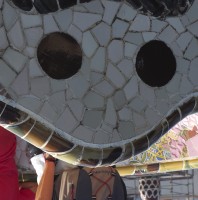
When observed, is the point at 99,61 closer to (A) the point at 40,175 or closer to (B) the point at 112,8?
(B) the point at 112,8

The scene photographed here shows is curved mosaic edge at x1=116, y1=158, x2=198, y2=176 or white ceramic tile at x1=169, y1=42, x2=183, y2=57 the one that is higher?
white ceramic tile at x1=169, y1=42, x2=183, y2=57

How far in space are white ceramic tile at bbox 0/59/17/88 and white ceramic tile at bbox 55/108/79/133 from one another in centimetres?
27

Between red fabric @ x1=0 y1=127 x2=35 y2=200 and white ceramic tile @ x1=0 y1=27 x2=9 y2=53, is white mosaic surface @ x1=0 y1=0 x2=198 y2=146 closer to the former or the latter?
white ceramic tile @ x1=0 y1=27 x2=9 y2=53

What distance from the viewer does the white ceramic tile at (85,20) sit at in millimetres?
2262

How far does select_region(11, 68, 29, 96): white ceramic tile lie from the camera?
2.10 m

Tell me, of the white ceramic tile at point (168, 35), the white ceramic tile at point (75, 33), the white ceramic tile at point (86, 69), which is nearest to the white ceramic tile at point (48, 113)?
the white ceramic tile at point (86, 69)

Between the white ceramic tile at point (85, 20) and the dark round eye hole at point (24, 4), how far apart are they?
8.6 inches

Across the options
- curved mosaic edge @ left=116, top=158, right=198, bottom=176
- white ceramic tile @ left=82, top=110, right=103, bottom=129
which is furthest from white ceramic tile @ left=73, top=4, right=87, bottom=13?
curved mosaic edge @ left=116, top=158, right=198, bottom=176

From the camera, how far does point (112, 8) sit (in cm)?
234

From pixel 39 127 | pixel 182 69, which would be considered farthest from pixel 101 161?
pixel 182 69

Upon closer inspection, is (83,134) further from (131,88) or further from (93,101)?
(131,88)

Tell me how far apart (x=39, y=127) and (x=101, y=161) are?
0.34 m

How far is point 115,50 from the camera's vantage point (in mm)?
2350

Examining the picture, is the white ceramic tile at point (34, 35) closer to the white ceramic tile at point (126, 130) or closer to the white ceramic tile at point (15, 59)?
the white ceramic tile at point (15, 59)
